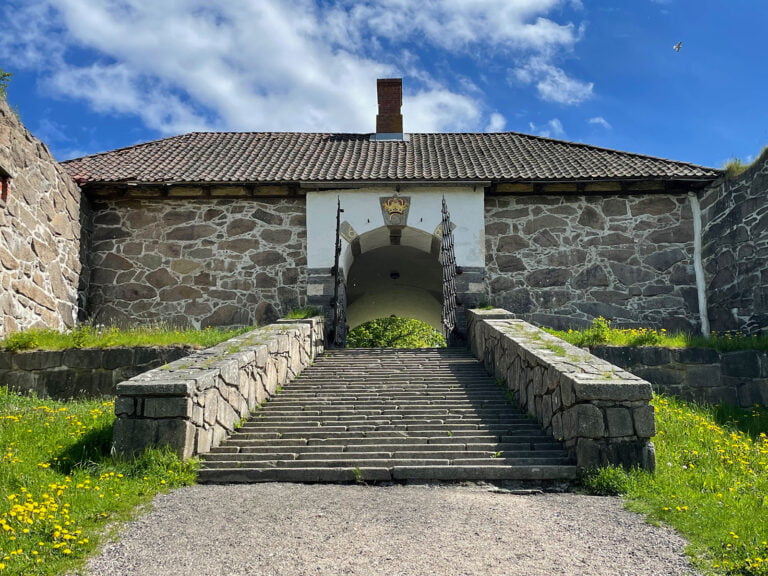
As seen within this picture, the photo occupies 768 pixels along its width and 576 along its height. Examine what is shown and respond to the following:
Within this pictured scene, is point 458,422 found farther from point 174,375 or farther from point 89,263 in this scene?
point 89,263

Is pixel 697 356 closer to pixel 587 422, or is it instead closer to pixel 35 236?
pixel 587 422

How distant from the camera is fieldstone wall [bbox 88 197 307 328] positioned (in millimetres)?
11836

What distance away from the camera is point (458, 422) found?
248 inches

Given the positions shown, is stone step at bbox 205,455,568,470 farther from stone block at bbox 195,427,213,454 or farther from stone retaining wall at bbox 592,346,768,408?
stone retaining wall at bbox 592,346,768,408

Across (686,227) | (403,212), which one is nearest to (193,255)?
(403,212)

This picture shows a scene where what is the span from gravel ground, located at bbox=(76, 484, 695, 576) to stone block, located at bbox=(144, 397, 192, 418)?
0.71 m

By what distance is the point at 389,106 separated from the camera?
49.4 feet

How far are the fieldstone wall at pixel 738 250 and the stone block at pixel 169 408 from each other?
8761 millimetres

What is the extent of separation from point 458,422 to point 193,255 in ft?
24.1

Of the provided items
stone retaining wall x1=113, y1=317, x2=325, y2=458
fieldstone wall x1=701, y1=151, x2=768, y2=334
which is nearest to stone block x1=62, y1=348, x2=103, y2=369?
stone retaining wall x1=113, y1=317, x2=325, y2=458

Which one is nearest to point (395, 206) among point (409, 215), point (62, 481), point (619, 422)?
point (409, 215)

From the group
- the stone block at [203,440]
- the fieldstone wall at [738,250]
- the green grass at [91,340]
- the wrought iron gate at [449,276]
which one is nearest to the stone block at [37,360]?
the green grass at [91,340]

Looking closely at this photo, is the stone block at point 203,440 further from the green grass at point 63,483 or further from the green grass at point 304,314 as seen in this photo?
the green grass at point 304,314

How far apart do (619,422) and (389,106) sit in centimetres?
1134
